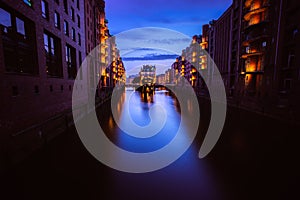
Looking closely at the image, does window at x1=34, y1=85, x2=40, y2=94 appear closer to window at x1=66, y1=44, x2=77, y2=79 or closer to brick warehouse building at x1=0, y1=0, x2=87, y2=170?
brick warehouse building at x1=0, y1=0, x2=87, y2=170

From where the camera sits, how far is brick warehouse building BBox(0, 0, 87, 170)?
27.5ft

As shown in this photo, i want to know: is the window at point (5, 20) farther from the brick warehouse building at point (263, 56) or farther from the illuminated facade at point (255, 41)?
the illuminated facade at point (255, 41)

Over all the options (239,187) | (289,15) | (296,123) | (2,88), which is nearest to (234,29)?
(289,15)

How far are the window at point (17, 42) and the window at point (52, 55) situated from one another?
241 cm

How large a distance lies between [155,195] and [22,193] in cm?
385

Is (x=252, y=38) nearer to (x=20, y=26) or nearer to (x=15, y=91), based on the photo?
(x=20, y=26)

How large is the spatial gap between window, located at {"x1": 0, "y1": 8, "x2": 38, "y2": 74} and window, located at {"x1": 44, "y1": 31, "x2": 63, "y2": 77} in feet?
7.91

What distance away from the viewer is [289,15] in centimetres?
1781

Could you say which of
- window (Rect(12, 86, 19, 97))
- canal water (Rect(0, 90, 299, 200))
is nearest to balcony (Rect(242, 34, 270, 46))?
canal water (Rect(0, 90, 299, 200))

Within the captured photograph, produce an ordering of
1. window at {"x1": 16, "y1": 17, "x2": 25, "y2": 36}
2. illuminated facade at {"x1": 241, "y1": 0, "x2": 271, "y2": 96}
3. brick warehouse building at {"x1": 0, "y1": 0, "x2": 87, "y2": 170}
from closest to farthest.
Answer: brick warehouse building at {"x1": 0, "y1": 0, "x2": 87, "y2": 170}, window at {"x1": 16, "y1": 17, "x2": 25, "y2": 36}, illuminated facade at {"x1": 241, "y1": 0, "x2": 271, "y2": 96}

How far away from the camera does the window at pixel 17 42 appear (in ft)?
32.8

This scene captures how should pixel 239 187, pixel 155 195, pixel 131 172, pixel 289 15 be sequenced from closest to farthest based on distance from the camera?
pixel 155 195, pixel 239 187, pixel 131 172, pixel 289 15

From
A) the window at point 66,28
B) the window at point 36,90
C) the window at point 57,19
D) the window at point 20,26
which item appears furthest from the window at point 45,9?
the window at point 36,90

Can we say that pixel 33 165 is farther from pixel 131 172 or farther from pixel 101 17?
pixel 101 17
